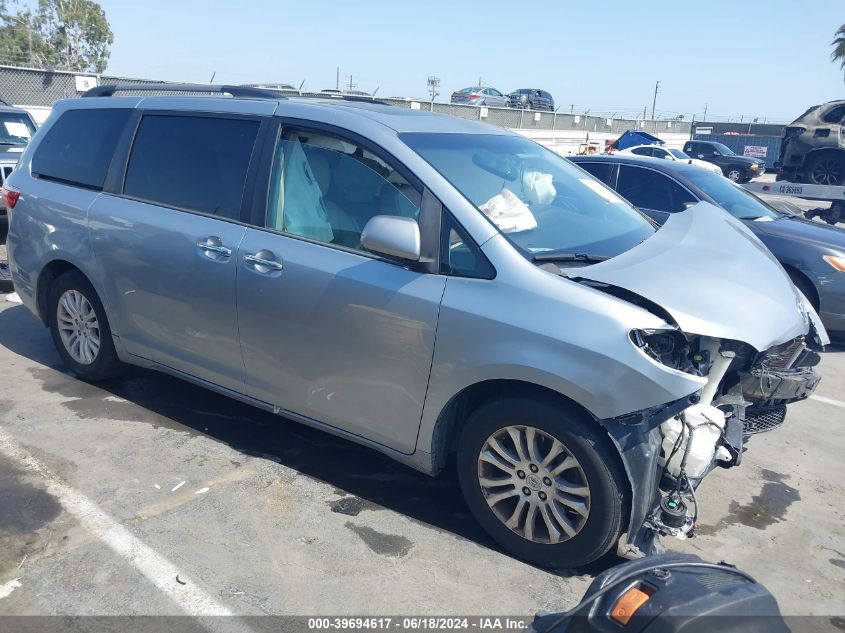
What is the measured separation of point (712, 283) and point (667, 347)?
0.42 metres

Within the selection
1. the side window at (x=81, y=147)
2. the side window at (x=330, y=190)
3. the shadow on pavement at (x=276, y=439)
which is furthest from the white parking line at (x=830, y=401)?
the side window at (x=81, y=147)

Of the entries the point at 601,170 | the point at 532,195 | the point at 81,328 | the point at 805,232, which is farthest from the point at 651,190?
the point at 81,328

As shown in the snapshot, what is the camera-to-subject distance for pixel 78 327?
4984 millimetres

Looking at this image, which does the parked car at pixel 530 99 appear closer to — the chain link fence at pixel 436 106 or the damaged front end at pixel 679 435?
the chain link fence at pixel 436 106

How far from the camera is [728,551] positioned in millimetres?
3471

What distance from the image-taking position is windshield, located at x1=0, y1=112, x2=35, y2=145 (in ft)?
33.4

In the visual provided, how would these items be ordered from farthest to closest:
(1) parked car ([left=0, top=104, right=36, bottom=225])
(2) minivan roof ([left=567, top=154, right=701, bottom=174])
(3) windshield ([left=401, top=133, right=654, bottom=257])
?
(1) parked car ([left=0, top=104, right=36, bottom=225])
(2) minivan roof ([left=567, top=154, right=701, bottom=174])
(3) windshield ([left=401, top=133, right=654, bottom=257])

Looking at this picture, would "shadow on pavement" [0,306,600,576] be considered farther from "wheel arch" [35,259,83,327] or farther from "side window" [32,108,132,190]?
"side window" [32,108,132,190]

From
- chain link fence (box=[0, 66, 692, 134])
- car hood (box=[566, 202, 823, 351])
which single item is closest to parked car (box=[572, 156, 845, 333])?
chain link fence (box=[0, 66, 692, 134])

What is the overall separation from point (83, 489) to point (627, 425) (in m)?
2.74

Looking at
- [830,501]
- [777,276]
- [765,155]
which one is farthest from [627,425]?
[765,155]

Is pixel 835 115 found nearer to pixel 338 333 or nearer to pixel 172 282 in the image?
pixel 338 333

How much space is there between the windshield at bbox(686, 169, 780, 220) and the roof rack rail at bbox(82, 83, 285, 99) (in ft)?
16.0

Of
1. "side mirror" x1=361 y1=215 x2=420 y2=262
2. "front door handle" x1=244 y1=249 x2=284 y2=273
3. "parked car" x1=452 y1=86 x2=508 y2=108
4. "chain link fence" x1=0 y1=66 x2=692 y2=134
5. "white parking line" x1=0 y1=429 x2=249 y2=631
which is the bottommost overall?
"white parking line" x1=0 y1=429 x2=249 y2=631
